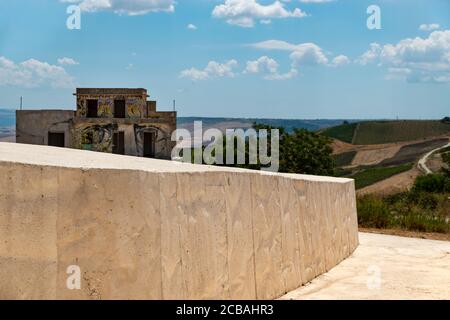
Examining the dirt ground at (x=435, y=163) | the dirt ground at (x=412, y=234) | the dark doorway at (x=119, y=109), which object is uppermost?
the dark doorway at (x=119, y=109)

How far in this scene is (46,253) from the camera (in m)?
5.22

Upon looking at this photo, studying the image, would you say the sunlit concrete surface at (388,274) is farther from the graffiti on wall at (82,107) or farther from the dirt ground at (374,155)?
the dirt ground at (374,155)

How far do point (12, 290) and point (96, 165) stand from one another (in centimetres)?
120

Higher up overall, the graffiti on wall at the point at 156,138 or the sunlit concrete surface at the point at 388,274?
the graffiti on wall at the point at 156,138

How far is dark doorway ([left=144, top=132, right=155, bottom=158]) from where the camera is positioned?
144 feet

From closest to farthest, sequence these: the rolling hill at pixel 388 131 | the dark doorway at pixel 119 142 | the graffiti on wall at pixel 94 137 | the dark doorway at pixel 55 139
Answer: the dark doorway at pixel 55 139 → the graffiti on wall at pixel 94 137 → the dark doorway at pixel 119 142 → the rolling hill at pixel 388 131

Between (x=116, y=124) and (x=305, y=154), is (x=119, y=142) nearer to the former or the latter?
(x=116, y=124)

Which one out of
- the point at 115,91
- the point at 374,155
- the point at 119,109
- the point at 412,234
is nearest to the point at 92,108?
the point at 119,109

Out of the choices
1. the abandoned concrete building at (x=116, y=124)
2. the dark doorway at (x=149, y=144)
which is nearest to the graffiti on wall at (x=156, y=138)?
the abandoned concrete building at (x=116, y=124)

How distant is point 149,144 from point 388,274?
35.4 m

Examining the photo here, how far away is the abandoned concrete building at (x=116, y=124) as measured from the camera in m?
43.1

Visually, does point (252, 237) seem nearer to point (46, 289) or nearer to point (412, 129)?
point (46, 289)

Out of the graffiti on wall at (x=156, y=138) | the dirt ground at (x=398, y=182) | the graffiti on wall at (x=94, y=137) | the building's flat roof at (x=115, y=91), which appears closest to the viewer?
the graffiti on wall at (x=94, y=137)

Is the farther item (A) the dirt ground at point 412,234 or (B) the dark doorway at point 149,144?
(B) the dark doorway at point 149,144
